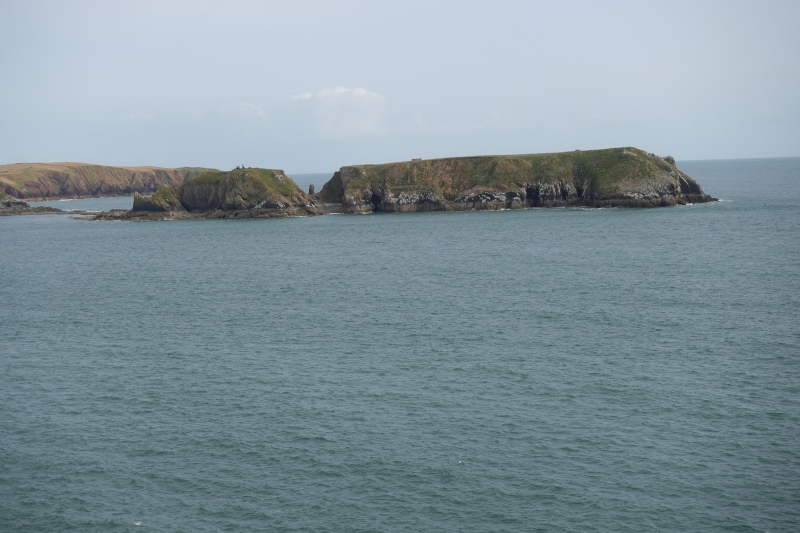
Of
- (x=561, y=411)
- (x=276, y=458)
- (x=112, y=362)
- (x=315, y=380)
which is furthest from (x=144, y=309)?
(x=561, y=411)

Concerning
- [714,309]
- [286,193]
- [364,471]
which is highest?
[286,193]

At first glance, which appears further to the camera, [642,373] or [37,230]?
[37,230]

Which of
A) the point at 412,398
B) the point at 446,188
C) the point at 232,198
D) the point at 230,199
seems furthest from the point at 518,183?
the point at 412,398

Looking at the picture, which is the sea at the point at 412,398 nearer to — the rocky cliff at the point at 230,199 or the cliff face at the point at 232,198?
the cliff face at the point at 232,198

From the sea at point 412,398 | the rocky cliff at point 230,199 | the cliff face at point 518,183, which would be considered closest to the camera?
the sea at point 412,398

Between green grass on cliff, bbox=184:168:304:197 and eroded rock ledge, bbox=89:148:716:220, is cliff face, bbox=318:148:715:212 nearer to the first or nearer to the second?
eroded rock ledge, bbox=89:148:716:220

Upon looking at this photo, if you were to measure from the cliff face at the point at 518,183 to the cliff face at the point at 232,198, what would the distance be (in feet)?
40.6

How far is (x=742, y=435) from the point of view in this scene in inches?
1606

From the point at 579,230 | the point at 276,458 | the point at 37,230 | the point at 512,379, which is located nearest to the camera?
the point at 276,458

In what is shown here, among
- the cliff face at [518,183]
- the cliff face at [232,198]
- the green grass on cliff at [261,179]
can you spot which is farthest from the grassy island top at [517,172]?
the cliff face at [232,198]

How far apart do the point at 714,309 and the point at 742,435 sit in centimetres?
2905

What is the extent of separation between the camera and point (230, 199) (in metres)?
182

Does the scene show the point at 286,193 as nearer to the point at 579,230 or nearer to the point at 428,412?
the point at 579,230

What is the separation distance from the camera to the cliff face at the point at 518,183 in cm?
16562
